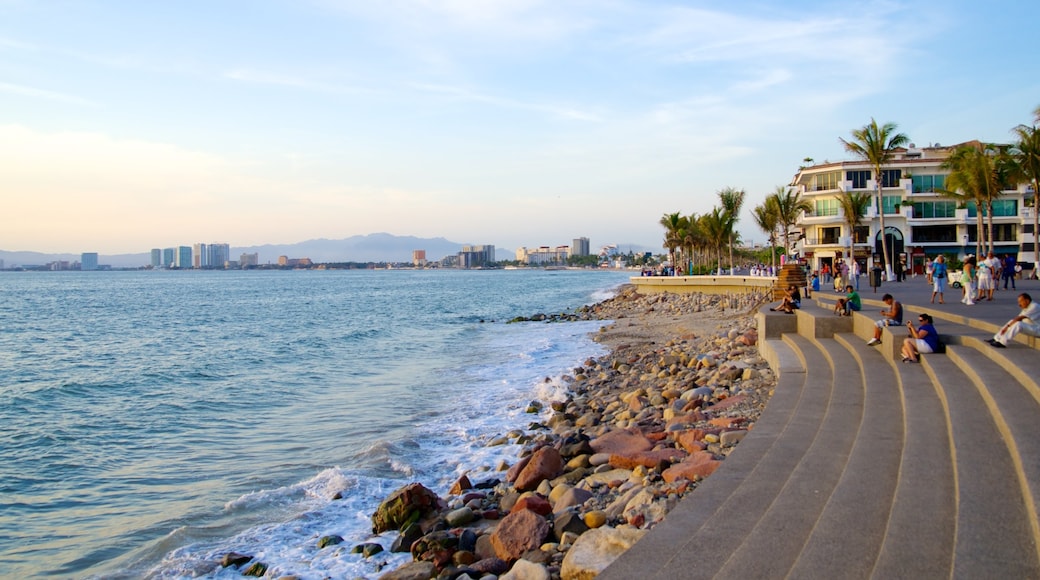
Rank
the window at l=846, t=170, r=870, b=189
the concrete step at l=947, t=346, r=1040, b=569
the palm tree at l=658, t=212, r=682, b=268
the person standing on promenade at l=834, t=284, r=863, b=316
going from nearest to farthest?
1. the concrete step at l=947, t=346, r=1040, b=569
2. the person standing on promenade at l=834, t=284, r=863, b=316
3. the window at l=846, t=170, r=870, b=189
4. the palm tree at l=658, t=212, r=682, b=268

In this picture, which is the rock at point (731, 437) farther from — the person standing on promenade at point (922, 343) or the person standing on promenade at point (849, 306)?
the person standing on promenade at point (849, 306)

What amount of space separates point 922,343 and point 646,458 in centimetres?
449

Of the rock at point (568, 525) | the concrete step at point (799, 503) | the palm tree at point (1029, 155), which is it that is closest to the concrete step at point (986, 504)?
the concrete step at point (799, 503)

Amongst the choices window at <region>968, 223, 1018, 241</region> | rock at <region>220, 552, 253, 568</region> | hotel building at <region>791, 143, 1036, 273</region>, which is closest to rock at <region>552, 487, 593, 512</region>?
rock at <region>220, 552, 253, 568</region>

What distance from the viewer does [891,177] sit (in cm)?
5431

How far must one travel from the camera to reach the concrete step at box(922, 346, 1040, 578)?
425 centimetres

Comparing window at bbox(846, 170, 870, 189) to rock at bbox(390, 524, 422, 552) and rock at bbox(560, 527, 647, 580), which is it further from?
rock at bbox(560, 527, 647, 580)

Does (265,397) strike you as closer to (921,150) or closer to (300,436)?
(300,436)

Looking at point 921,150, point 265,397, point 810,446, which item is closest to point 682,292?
point 921,150

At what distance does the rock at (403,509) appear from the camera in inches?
341

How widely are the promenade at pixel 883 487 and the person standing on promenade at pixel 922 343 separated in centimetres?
25

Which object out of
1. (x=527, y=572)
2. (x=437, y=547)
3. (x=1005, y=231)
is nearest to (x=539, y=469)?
(x=437, y=547)

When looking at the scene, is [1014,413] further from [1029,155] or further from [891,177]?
[891,177]

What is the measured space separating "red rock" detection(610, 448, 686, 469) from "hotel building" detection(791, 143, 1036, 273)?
4731 centimetres
